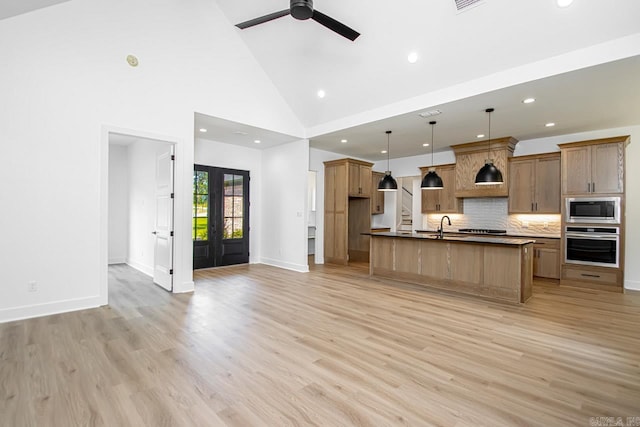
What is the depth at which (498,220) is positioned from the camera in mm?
7070

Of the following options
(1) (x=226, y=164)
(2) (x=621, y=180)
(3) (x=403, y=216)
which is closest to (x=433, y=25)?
(2) (x=621, y=180)

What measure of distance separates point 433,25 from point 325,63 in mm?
1793

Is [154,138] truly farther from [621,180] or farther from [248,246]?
[621,180]

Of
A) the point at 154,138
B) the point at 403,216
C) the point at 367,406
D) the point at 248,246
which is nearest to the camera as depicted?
the point at 367,406

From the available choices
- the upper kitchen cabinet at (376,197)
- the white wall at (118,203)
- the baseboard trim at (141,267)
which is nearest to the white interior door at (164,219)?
the baseboard trim at (141,267)

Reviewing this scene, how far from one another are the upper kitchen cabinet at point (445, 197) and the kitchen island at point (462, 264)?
2.48 m

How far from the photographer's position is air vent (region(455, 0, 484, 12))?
3309 millimetres

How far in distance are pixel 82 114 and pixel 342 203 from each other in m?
5.27

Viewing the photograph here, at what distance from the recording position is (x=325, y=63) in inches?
194

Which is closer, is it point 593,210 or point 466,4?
point 466,4

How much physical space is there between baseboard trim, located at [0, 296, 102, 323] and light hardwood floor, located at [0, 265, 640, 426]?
152 millimetres

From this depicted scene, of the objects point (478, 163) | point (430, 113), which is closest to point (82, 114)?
point (430, 113)

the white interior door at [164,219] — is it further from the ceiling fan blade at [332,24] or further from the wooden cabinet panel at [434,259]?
the wooden cabinet panel at [434,259]

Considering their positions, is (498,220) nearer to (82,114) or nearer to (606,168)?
(606,168)
